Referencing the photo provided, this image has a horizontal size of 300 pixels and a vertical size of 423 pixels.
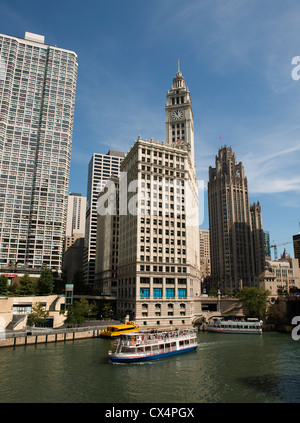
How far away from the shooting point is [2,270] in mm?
136500

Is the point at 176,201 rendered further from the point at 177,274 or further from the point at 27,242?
the point at 27,242

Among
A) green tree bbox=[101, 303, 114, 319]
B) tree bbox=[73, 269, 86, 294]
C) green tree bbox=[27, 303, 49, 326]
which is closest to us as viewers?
green tree bbox=[27, 303, 49, 326]

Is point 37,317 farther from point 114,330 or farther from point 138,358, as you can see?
A: point 138,358

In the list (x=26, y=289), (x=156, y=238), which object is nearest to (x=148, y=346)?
(x=156, y=238)

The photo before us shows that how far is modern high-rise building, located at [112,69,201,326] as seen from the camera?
97125mm

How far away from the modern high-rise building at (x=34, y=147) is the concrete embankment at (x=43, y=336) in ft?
256

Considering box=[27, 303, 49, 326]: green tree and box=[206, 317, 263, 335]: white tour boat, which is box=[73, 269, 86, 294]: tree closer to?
box=[27, 303, 49, 326]: green tree

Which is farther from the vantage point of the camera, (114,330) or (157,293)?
(157,293)

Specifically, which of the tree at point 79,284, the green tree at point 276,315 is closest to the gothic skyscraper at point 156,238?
the tree at point 79,284

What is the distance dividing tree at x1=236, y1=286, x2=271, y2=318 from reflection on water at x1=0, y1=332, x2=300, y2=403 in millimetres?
42716

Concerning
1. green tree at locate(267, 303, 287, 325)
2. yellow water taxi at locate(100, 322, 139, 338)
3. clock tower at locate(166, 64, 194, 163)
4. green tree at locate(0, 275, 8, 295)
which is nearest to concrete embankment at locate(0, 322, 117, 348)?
yellow water taxi at locate(100, 322, 139, 338)

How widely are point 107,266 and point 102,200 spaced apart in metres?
40.4

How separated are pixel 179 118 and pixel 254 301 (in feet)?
271

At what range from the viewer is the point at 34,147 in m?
157
